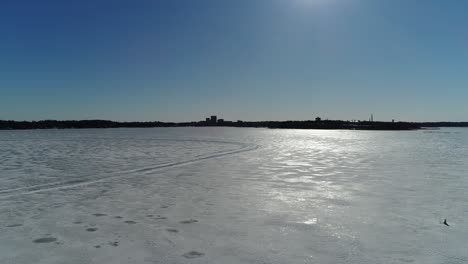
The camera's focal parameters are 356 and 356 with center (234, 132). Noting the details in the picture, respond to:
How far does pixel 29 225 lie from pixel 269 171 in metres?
9.29

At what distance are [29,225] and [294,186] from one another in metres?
6.97

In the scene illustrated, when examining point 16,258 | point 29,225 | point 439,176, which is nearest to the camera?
point 16,258

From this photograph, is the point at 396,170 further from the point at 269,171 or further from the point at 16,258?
the point at 16,258

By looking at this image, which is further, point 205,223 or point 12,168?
point 12,168

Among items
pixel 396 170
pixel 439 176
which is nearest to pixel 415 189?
pixel 439 176

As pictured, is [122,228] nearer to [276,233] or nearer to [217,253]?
[217,253]

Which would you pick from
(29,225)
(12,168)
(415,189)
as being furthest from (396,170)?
(12,168)

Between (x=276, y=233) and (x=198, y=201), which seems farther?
(x=198, y=201)

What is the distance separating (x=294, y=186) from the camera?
10727 millimetres

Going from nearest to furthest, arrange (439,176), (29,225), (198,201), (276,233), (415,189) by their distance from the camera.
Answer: (276,233) < (29,225) < (198,201) < (415,189) < (439,176)

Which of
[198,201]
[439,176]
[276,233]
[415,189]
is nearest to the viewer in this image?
[276,233]

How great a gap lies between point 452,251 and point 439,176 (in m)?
8.90

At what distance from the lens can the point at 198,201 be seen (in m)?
8.73

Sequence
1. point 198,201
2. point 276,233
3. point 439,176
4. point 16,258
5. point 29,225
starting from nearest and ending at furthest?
point 16,258
point 276,233
point 29,225
point 198,201
point 439,176
